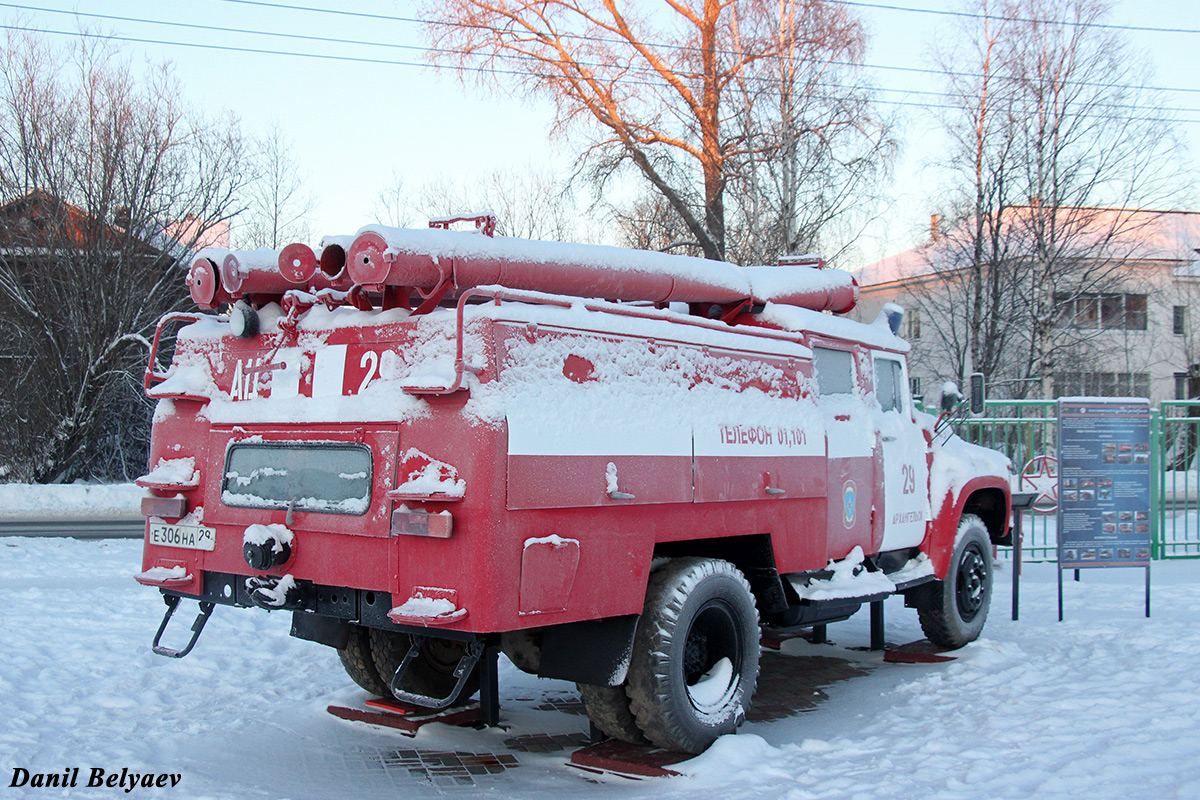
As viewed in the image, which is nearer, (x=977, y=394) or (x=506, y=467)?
(x=506, y=467)

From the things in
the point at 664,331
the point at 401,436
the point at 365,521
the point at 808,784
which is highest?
the point at 664,331

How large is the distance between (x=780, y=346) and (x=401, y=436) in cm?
254

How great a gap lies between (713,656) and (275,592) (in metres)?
2.33

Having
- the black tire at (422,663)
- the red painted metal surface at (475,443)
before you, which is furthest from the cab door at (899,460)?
the black tire at (422,663)

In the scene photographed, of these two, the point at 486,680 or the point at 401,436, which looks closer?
the point at 401,436

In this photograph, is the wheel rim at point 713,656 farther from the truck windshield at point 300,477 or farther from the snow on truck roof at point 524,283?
the truck windshield at point 300,477

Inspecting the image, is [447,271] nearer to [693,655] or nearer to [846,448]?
[693,655]

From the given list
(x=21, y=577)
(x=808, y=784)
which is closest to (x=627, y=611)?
(x=808, y=784)

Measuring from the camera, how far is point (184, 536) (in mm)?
5059

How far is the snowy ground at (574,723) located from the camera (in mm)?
4547

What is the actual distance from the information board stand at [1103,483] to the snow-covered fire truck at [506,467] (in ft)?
11.2

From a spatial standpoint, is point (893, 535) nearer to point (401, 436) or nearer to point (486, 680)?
point (486, 680)

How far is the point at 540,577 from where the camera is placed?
4145 millimetres

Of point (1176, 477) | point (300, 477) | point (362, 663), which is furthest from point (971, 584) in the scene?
point (1176, 477)
